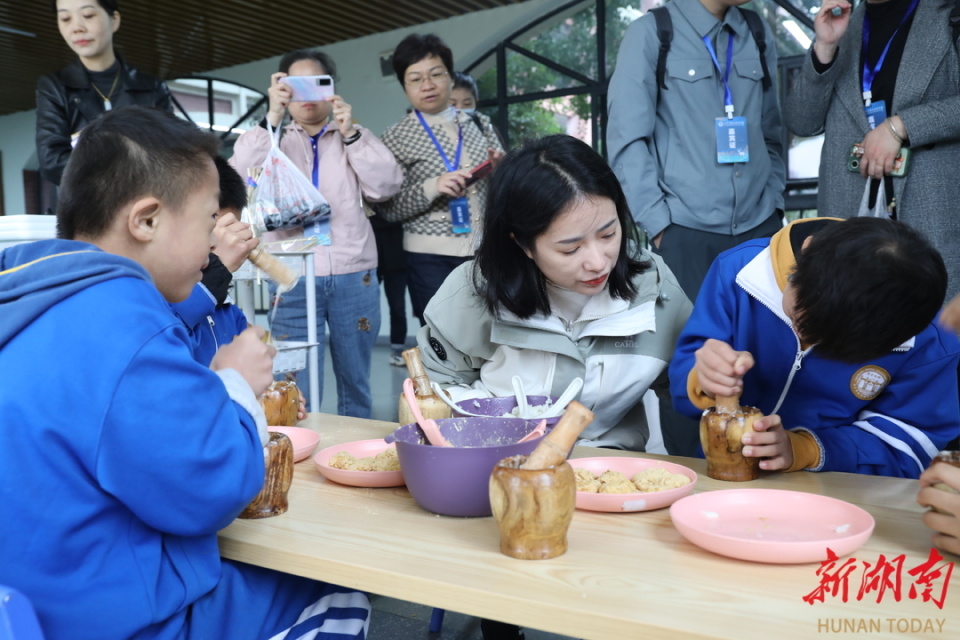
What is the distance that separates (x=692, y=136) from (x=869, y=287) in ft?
4.94

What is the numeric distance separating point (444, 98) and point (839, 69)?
4.89 feet

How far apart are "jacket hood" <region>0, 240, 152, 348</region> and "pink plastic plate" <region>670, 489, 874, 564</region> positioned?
27.8 inches

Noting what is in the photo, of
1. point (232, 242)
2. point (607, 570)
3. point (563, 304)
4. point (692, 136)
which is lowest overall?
point (607, 570)

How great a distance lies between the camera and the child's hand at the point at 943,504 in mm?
875

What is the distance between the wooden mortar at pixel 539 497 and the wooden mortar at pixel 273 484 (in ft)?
1.09

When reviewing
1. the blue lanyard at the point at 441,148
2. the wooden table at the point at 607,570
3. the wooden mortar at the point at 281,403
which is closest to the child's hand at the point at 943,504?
the wooden table at the point at 607,570

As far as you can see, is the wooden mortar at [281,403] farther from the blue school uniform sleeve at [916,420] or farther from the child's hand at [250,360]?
the blue school uniform sleeve at [916,420]

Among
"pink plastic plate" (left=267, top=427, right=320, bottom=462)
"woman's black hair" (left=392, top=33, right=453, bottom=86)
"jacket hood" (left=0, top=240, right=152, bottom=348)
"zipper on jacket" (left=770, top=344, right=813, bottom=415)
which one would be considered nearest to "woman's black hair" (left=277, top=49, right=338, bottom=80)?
"woman's black hair" (left=392, top=33, right=453, bottom=86)

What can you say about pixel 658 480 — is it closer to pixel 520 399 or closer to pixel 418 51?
pixel 520 399

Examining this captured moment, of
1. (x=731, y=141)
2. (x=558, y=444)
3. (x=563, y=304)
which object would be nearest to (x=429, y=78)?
(x=731, y=141)

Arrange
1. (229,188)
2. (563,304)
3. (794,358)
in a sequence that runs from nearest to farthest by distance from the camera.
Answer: (794,358) < (563,304) < (229,188)

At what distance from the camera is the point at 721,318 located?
5.02 ft

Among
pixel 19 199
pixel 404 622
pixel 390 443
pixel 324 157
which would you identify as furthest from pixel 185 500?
pixel 19 199

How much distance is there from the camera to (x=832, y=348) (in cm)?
115
